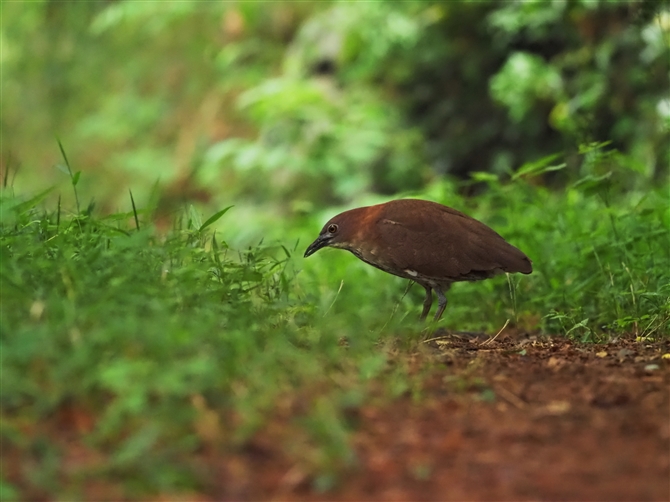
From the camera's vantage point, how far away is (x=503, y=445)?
2.56 m

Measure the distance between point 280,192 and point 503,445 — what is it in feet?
32.8

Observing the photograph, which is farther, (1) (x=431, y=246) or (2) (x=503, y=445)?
(1) (x=431, y=246)

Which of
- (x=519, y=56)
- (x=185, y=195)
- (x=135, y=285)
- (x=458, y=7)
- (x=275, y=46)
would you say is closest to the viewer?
(x=135, y=285)

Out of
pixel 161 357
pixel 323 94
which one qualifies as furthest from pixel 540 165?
pixel 323 94

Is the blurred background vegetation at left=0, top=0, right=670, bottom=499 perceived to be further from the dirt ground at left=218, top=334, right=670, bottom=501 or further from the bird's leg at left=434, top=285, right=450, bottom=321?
the bird's leg at left=434, top=285, right=450, bottom=321

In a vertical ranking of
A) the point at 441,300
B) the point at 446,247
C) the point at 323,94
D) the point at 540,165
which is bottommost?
the point at 441,300

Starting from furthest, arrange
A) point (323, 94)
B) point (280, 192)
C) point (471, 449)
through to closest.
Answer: point (280, 192) < point (323, 94) < point (471, 449)

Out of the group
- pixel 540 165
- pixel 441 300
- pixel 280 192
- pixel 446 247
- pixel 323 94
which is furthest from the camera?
pixel 280 192

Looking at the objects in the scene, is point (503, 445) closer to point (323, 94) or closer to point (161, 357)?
point (161, 357)

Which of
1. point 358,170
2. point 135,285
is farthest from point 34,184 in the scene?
point 135,285

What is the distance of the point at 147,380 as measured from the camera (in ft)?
8.40

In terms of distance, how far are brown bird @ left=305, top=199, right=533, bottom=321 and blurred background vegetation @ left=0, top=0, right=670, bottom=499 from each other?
31cm

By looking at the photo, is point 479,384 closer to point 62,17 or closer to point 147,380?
point 147,380

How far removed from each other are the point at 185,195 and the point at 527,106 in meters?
7.95
